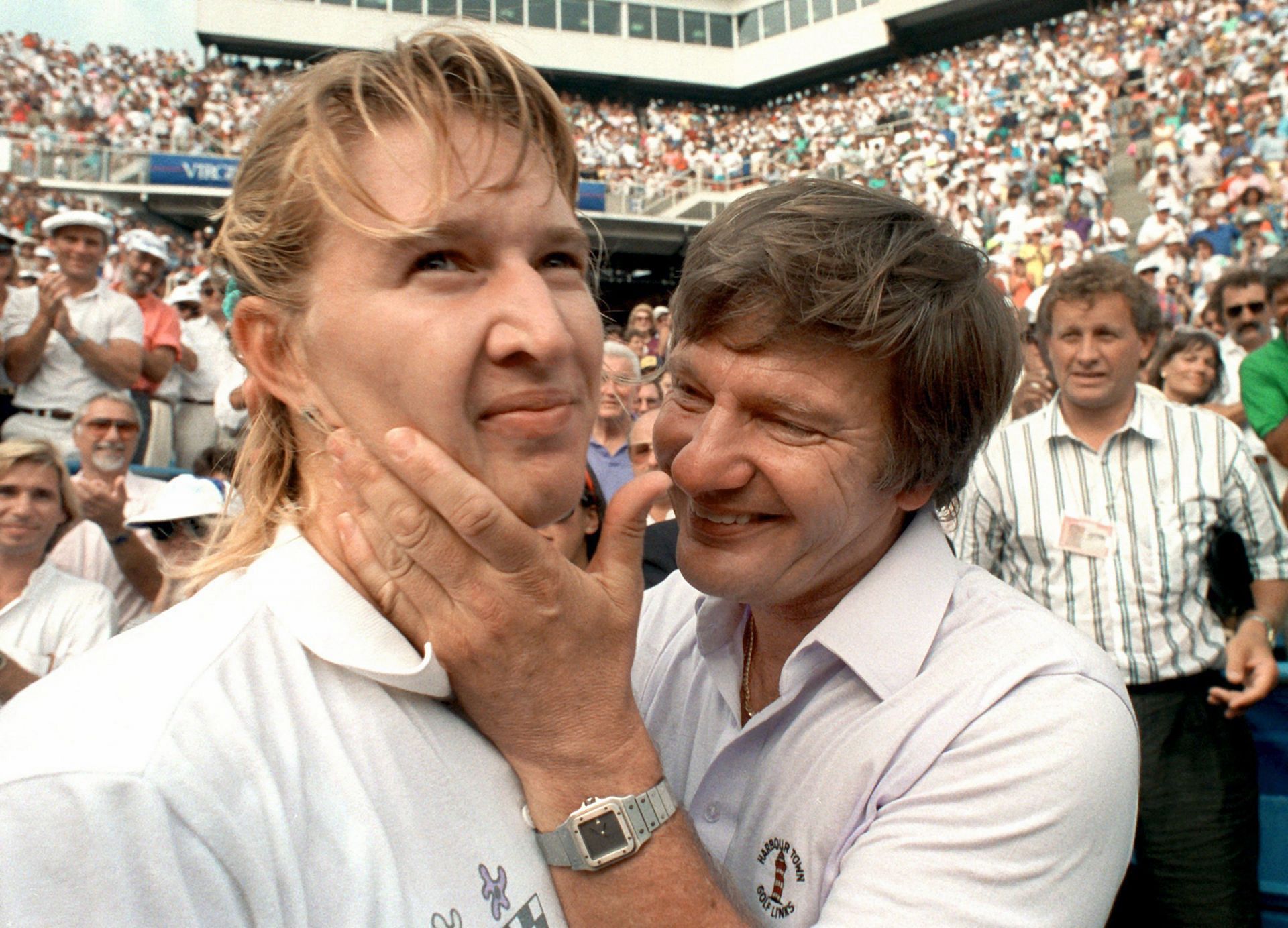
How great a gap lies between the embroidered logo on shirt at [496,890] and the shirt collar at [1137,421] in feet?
8.87

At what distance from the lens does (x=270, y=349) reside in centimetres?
116

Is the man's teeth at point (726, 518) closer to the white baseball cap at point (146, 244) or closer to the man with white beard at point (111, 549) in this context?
the man with white beard at point (111, 549)

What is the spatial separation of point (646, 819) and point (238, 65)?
125 ft

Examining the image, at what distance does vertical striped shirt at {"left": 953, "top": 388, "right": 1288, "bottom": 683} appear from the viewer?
9.67 ft

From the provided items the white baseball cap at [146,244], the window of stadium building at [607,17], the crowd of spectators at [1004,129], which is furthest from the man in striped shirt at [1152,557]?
the window of stadium building at [607,17]

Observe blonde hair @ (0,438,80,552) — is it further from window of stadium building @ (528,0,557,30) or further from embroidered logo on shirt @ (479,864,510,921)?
window of stadium building @ (528,0,557,30)

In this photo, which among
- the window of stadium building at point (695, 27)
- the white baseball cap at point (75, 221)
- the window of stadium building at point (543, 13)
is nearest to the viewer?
the white baseball cap at point (75, 221)

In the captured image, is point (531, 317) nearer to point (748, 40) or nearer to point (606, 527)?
point (606, 527)

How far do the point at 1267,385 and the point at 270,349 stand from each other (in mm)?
3938

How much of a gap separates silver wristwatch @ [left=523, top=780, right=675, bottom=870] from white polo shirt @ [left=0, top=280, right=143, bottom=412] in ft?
16.5

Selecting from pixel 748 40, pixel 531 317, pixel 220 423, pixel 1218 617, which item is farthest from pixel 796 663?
pixel 748 40

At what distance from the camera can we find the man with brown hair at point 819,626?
114 centimetres

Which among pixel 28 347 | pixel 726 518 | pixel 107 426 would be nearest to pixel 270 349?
pixel 726 518

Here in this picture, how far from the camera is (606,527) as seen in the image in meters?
1.25
